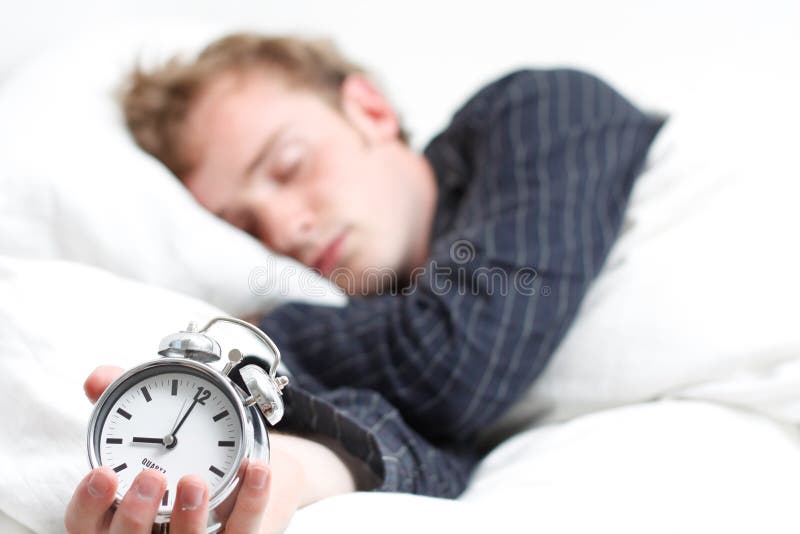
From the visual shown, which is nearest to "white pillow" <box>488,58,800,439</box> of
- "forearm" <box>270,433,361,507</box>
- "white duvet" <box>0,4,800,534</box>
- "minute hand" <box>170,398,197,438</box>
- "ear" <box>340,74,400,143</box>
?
"white duvet" <box>0,4,800,534</box>

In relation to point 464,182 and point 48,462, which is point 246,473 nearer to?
point 48,462

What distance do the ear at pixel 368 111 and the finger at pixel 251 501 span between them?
0.83 meters

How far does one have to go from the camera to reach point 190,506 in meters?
0.47

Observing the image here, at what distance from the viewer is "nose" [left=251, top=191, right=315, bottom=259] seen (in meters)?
1.08

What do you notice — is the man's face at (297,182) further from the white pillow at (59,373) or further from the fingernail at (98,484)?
the fingernail at (98,484)

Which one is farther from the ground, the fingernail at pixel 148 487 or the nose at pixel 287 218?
the fingernail at pixel 148 487

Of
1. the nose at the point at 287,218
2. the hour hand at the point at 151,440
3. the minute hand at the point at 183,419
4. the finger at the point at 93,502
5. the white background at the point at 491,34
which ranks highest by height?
the white background at the point at 491,34

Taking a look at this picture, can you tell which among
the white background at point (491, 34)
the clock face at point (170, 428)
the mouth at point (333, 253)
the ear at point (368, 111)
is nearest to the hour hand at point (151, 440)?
the clock face at point (170, 428)

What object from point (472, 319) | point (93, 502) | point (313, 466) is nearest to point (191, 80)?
point (472, 319)

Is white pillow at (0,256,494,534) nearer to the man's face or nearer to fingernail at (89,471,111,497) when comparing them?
fingernail at (89,471,111,497)

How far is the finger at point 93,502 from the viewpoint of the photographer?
47 centimetres

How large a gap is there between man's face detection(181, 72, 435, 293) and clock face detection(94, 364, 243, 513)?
589 millimetres

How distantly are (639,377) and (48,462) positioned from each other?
0.63 meters

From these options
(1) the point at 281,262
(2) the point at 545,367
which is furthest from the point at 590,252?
(1) the point at 281,262
